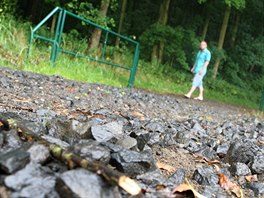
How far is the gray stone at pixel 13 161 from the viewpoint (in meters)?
1.65

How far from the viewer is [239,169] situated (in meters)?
2.96

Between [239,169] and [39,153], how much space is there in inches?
63.6

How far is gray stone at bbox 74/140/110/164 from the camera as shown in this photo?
2.02m

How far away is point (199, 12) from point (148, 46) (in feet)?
23.9

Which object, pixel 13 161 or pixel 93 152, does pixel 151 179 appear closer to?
pixel 93 152

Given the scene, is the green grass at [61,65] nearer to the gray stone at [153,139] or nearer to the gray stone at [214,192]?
the gray stone at [153,139]

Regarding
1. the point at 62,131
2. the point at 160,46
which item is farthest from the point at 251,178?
the point at 160,46

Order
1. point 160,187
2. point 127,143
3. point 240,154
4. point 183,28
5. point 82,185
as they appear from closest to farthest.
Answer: point 82,185
point 160,187
point 127,143
point 240,154
point 183,28

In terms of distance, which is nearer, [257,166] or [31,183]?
[31,183]

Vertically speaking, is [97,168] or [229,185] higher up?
[97,168]

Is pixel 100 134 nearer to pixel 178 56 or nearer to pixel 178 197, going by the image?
pixel 178 197

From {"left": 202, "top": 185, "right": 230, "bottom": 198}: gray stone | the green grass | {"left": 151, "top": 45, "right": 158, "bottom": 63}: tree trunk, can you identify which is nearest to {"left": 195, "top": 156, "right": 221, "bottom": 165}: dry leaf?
{"left": 202, "top": 185, "right": 230, "bottom": 198}: gray stone

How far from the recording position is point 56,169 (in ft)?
5.90

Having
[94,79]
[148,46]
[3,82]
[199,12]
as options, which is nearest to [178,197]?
[3,82]
